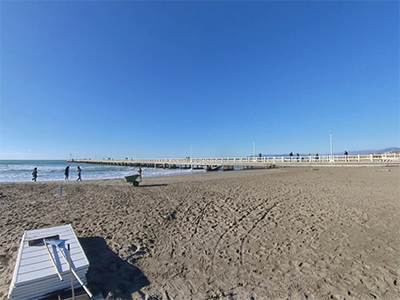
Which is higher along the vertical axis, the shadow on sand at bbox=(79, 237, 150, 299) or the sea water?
the sea water

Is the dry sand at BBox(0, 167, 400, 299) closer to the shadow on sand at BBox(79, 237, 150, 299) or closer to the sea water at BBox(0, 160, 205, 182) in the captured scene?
the shadow on sand at BBox(79, 237, 150, 299)

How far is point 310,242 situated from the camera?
4.53 m

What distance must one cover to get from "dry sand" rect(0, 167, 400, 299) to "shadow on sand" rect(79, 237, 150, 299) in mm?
16

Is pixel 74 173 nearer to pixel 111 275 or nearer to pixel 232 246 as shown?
pixel 111 275

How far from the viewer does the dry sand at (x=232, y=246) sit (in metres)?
3.18

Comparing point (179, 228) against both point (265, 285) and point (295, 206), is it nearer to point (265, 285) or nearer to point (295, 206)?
point (265, 285)

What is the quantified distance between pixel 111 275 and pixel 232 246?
2450 millimetres

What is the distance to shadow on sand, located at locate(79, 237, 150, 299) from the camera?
3.08 metres

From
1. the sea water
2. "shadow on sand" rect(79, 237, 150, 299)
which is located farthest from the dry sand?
the sea water

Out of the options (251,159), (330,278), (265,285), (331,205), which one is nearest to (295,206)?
(331,205)

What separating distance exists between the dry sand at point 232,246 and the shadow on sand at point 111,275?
0.02 meters

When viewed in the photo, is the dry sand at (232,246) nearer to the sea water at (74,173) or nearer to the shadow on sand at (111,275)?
the shadow on sand at (111,275)

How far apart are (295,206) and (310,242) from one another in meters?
2.78

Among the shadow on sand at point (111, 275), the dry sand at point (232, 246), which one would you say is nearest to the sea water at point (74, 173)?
the dry sand at point (232, 246)
